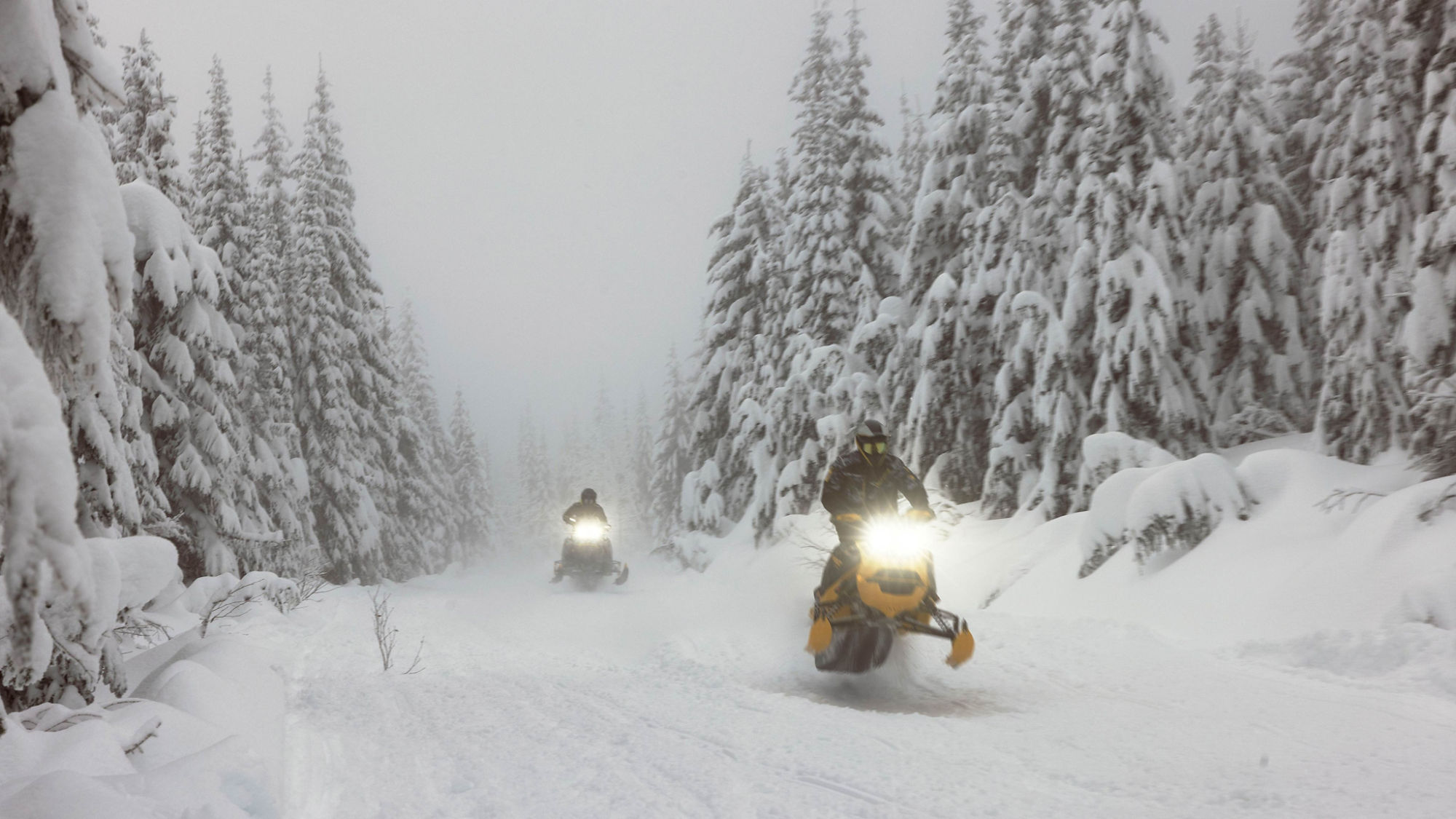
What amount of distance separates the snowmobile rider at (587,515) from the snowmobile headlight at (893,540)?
12929 millimetres

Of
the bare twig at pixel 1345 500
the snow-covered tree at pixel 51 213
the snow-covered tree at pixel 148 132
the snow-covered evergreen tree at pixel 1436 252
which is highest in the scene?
the snow-covered tree at pixel 148 132

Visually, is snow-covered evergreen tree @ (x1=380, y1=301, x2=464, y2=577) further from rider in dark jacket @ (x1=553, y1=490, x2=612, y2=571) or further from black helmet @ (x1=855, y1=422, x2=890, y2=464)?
black helmet @ (x1=855, y1=422, x2=890, y2=464)

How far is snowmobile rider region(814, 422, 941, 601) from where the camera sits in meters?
7.30

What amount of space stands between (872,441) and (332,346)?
75.3 ft

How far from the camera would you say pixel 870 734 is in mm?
5574

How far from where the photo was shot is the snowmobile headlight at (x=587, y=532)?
→ 19.7 m

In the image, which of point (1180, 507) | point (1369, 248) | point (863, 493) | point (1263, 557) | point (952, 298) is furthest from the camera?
point (952, 298)

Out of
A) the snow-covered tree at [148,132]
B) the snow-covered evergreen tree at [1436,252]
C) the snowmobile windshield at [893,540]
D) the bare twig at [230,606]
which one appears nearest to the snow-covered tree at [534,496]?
the snow-covered tree at [148,132]

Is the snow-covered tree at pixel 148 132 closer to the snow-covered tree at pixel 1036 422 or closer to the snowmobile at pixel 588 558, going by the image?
the snowmobile at pixel 588 558

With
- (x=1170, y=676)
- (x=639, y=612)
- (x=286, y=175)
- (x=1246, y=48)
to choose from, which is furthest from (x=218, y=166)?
(x=1246, y=48)

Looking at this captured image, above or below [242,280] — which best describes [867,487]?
below

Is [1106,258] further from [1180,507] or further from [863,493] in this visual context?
[863,493]

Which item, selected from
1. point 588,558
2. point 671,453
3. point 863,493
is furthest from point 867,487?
point 671,453

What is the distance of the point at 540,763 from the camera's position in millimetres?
4938
